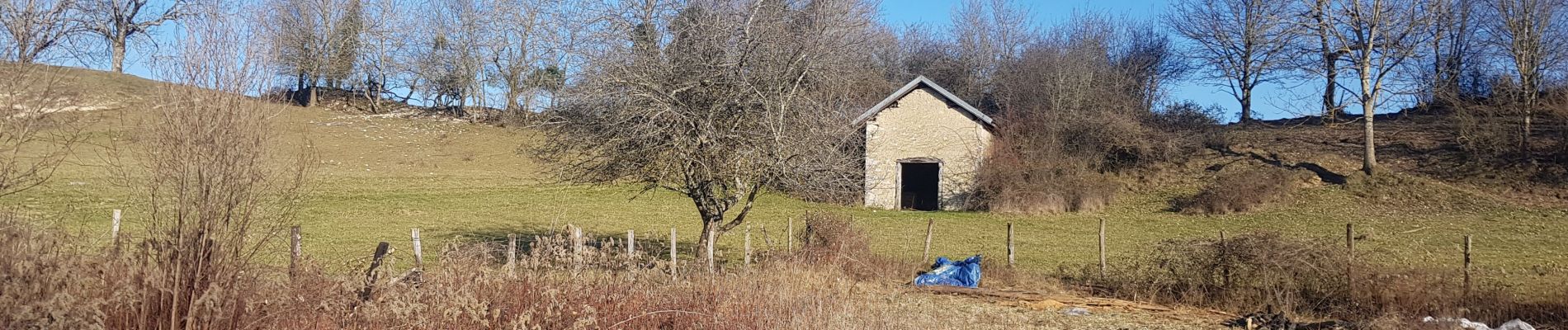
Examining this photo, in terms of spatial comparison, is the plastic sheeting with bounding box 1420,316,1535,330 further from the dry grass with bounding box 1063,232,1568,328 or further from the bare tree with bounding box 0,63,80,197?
the bare tree with bounding box 0,63,80,197

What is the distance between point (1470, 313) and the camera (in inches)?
426

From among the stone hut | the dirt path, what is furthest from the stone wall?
the dirt path

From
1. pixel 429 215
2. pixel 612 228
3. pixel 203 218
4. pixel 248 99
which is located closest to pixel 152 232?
pixel 203 218

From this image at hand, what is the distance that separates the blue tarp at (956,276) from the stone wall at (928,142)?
18228 mm

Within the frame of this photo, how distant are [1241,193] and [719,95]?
2174cm

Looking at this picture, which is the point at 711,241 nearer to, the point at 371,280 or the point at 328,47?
the point at 371,280

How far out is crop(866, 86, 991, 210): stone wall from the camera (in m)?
32.4

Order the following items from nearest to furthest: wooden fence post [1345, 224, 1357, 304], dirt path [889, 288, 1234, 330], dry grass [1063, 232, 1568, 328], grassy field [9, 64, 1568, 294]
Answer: dirt path [889, 288, 1234, 330] → dry grass [1063, 232, 1568, 328] → wooden fence post [1345, 224, 1357, 304] → grassy field [9, 64, 1568, 294]

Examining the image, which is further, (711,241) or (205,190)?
(711,241)

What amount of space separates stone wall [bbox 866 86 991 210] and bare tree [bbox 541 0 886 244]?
19242 mm

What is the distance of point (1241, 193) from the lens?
28812 mm

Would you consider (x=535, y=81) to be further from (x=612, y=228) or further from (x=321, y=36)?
(x=321, y=36)

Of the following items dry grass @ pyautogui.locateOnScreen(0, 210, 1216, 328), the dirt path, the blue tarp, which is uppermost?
dry grass @ pyautogui.locateOnScreen(0, 210, 1216, 328)

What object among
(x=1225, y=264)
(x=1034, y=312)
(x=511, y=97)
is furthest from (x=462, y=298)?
(x=511, y=97)
